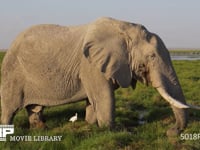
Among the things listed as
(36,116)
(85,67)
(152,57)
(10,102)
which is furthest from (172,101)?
(10,102)

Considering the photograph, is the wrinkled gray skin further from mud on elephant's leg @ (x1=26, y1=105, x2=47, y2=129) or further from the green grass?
the green grass

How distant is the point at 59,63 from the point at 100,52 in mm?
795

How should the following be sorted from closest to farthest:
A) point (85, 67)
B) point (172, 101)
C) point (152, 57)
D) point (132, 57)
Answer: point (172, 101)
point (152, 57)
point (132, 57)
point (85, 67)

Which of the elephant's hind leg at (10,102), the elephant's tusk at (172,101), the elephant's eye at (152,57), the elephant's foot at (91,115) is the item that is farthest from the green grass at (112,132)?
the elephant's eye at (152,57)

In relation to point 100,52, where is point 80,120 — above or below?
below

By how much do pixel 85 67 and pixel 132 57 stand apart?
2.50 feet

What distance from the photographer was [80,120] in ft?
21.3

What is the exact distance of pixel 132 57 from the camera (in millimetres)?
5359

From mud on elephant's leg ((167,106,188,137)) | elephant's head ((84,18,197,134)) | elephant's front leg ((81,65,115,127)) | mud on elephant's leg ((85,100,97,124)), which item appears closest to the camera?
mud on elephant's leg ((167,106,188,137))

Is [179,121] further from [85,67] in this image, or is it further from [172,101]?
[85,67]

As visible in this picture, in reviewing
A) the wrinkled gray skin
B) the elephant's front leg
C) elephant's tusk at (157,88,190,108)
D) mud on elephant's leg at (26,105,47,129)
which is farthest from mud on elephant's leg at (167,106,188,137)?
mud on elephant's leg at (26,105,47,129)

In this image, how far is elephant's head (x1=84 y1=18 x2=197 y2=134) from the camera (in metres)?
5.15

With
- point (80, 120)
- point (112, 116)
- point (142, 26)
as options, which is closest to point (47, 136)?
point (112, 116)

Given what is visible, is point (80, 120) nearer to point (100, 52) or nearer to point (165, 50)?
point (100, 52)
